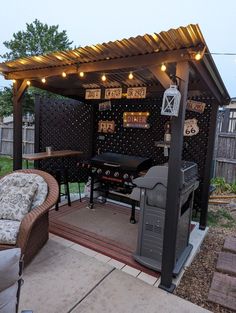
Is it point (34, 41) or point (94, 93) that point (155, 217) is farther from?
point (34, 41)

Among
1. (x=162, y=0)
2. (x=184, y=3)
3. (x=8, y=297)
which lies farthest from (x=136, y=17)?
(x=8, y=297)

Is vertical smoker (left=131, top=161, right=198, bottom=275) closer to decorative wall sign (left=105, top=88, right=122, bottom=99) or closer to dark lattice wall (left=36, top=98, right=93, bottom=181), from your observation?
decorative wall sign (left=105, top=88, right=122, bottom=99)

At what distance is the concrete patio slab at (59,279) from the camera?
217 centimetres

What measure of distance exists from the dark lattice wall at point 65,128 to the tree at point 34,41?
7.43 m

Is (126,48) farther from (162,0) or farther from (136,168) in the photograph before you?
(162,0)

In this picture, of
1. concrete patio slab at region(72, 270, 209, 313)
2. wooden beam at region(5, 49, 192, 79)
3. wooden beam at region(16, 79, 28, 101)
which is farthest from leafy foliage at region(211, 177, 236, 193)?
wooden beam at region(16, 79, 28, 101)

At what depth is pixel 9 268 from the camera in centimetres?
126

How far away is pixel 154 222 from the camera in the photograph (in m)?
2.76

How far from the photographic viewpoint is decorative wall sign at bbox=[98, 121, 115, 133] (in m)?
5.16

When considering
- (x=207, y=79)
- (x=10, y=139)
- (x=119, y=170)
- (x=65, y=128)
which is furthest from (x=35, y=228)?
(x=10, y=139)

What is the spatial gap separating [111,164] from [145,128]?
1100mm

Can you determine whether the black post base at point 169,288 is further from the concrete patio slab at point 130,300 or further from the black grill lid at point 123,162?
the black grill lid at point 123,162

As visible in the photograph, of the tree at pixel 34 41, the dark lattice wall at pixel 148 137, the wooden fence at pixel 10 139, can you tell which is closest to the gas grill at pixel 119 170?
the dark lattice wall at pixel 148 137

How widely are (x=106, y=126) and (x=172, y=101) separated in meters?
3.15
